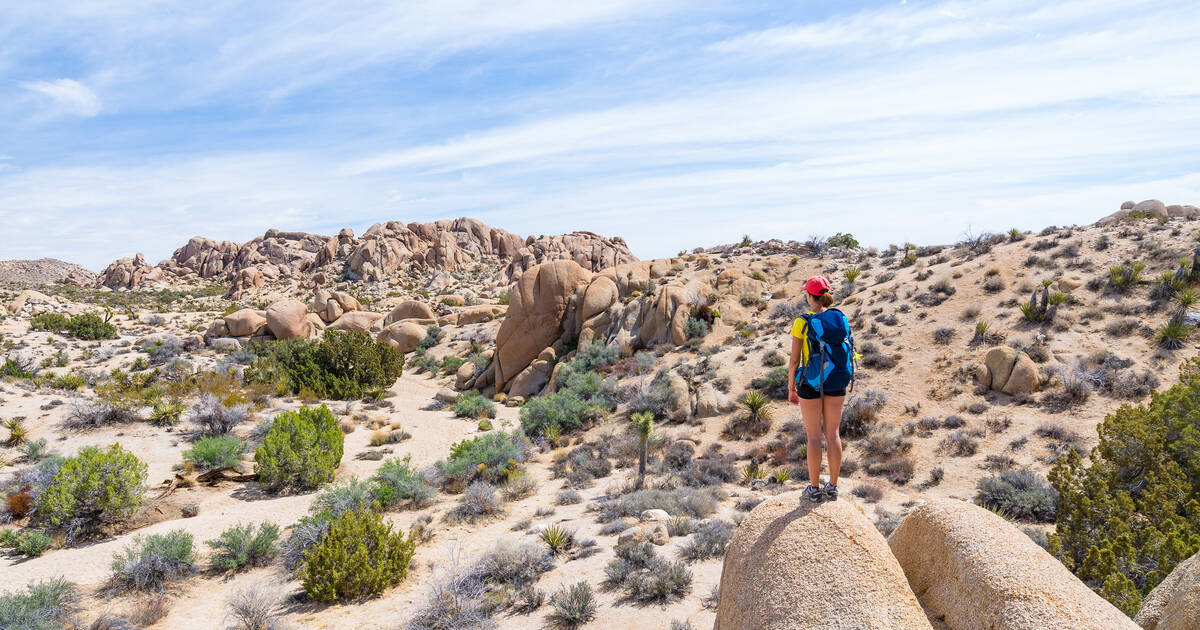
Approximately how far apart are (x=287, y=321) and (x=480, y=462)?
28076mm

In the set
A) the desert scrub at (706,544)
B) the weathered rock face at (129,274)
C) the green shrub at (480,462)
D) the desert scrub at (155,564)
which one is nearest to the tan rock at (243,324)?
the green shrub at (480,462)

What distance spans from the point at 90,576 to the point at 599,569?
8.71m

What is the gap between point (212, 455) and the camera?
14594 millimetres

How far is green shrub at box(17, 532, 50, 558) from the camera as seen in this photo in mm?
10023

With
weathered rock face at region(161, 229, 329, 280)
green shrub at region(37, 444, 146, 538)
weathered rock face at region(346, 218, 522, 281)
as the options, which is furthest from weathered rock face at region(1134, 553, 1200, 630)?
weathered rock face at region(161, 229, 329, 280)

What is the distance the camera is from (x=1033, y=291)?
63.8ft

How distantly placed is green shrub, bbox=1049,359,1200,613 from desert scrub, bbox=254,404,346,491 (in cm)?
1483

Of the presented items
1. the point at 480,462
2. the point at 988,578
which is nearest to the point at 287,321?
the point at 480,462

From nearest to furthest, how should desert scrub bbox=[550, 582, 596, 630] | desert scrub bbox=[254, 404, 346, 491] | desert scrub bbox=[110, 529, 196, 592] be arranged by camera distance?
desert scrub bbox=[550, 582, 596, 630]
desert scrub bbox=[110, 529, 196, 592]
desert scrub bbox=[254, 404, 346, 491]

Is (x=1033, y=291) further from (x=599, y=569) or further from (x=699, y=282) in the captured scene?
(x=599, y=569)

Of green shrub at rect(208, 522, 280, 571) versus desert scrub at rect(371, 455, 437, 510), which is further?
desert scrub at rect(371, 455, 437, 510)

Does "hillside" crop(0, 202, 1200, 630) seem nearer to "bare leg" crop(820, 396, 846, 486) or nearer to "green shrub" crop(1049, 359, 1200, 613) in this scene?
"bare leg" crop(820, 396, 846, 486)

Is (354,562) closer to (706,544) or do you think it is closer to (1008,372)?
(706,544)

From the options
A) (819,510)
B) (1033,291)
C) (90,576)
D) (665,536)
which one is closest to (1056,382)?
(1033,291)
